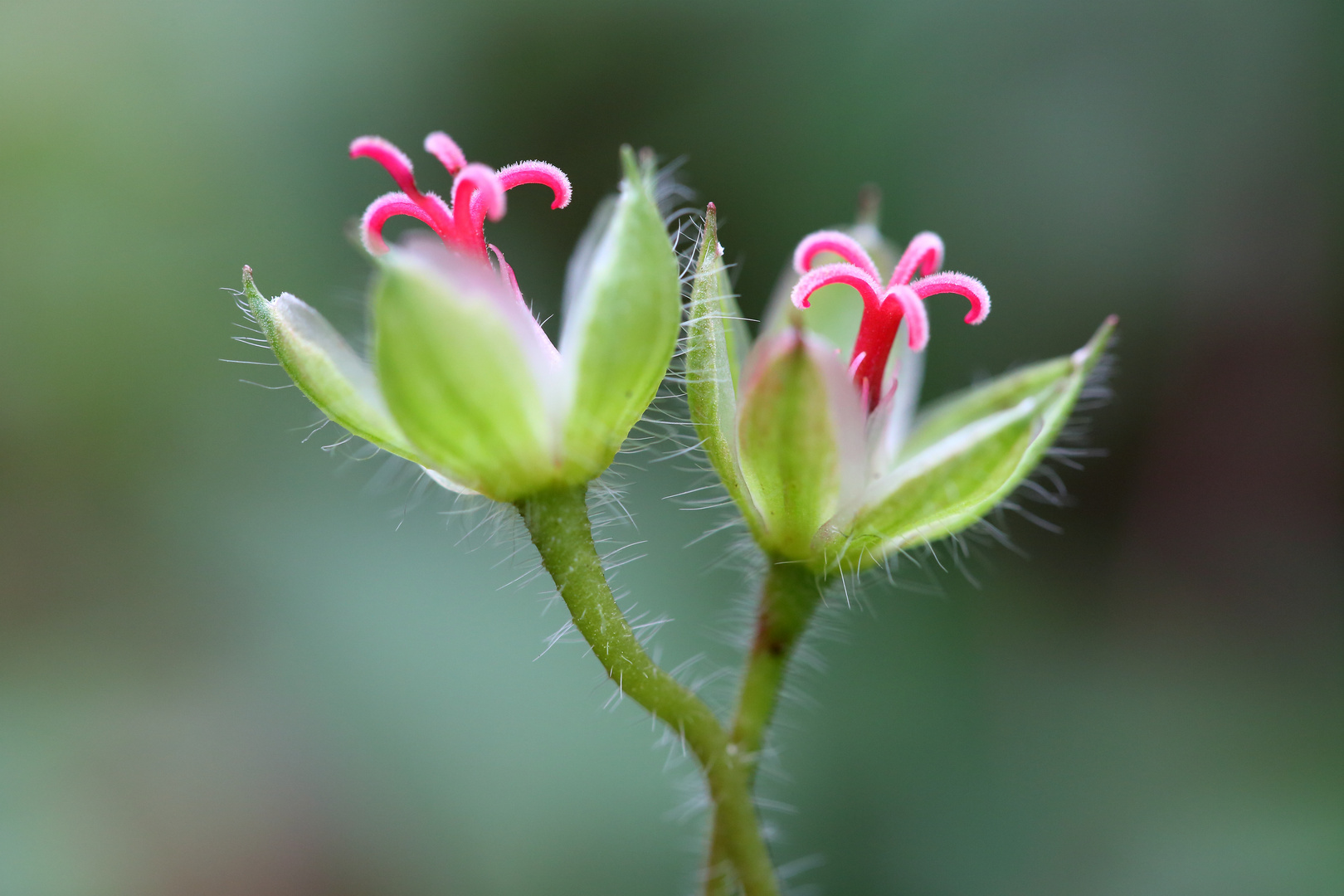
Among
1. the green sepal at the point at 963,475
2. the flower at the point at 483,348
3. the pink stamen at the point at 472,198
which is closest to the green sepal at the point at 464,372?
the flower at the point at 483,348

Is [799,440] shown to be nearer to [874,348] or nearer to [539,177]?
[874,348]

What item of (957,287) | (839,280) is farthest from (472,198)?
(957,287)

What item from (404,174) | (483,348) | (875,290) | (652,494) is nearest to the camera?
(483,348)

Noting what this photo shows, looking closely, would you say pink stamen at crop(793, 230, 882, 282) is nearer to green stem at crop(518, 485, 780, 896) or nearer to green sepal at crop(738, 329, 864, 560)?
green sepal at crop(738, 329, 864, 560)

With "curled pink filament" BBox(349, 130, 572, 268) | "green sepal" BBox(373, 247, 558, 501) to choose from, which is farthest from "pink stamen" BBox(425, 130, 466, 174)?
"green sepal" BBox(373, 247, 558, 501)

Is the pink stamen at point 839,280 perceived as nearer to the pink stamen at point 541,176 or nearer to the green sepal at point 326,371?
the pink stamen at point 541,176

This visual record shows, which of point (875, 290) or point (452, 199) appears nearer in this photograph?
point (452, 199)
